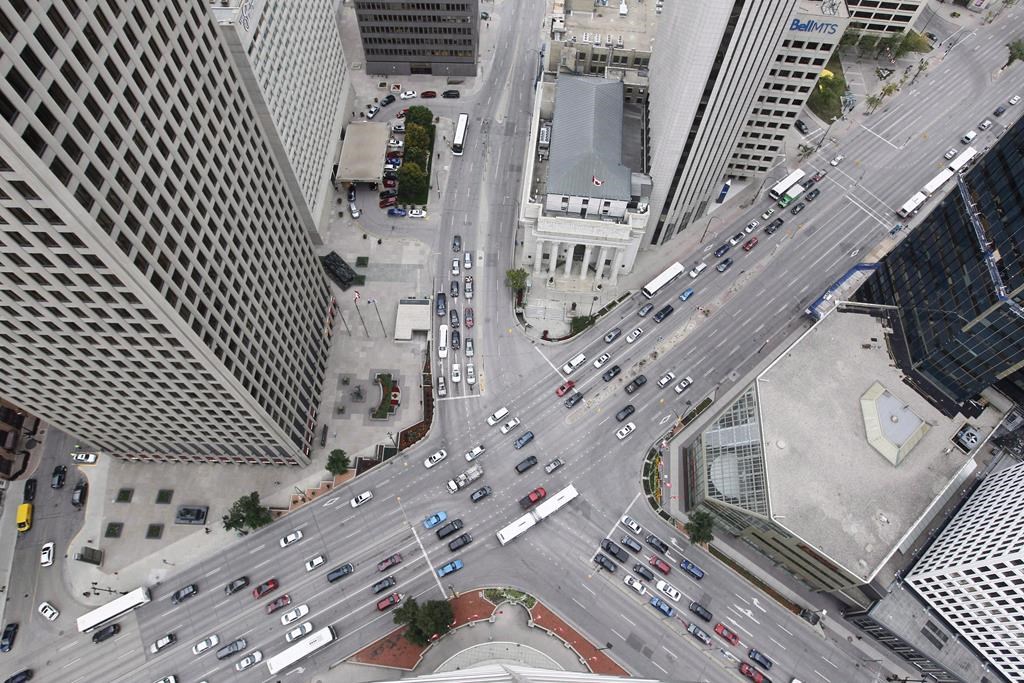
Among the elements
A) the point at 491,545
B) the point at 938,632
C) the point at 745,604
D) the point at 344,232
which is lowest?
the point at 938,632

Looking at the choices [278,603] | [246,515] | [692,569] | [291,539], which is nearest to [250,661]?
[278,603]

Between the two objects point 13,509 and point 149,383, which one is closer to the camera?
point 149,383

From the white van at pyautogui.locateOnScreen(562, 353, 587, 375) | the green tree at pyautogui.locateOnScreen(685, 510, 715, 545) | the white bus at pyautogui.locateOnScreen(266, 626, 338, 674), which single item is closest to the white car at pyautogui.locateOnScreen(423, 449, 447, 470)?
the white van at pyautogui.locateOnScreen(562, 353, 587, 375)

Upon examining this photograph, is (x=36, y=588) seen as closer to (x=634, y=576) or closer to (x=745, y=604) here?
(x=634, y=576)

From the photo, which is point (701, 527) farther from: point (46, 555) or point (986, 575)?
point (46, 555)

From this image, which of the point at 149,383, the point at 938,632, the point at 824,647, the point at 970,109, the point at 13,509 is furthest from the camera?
the point at 970,109

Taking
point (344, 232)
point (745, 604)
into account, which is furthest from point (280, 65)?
point (745, 604)
